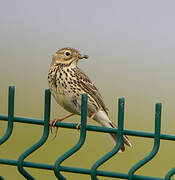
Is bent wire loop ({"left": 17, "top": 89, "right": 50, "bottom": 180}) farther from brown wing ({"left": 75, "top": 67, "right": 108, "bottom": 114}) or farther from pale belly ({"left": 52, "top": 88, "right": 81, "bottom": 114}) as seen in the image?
brown wing ({"left": 75, "top": 67, "right": 108, "bottom": 114})

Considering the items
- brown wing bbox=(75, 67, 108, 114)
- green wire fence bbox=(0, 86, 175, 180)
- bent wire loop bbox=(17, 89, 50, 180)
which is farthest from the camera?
brown wing bbox=(75, 67, 108, 114)

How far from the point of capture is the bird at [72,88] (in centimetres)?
796

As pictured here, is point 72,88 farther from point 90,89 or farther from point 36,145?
point 36,145

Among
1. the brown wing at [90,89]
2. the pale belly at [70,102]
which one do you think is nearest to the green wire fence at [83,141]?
the pale belly at [70,102]

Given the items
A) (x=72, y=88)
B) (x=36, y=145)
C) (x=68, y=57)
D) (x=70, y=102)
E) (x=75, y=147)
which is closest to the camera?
(x=75, y=147)

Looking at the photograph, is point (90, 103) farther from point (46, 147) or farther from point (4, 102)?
point (4, 102)

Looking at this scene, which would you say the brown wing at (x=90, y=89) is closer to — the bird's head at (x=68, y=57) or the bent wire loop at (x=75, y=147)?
the bird's head at (x=68, y=57)

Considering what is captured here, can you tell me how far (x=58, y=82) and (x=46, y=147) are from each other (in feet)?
17.9

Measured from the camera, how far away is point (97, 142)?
13727 mm

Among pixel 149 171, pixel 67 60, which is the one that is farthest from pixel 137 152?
pixel 67 60

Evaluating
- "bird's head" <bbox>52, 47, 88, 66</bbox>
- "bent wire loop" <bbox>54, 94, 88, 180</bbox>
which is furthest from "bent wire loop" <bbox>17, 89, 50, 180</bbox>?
"bird's head" <bbox>52, 47, 88, 66</bbox>

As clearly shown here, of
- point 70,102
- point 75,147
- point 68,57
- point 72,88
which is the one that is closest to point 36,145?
point 75,147

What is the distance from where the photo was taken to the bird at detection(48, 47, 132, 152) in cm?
796

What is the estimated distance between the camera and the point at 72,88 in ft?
26.5
